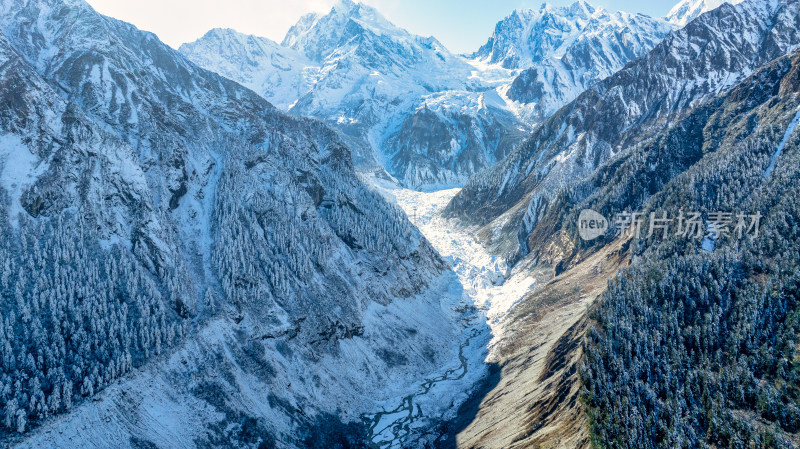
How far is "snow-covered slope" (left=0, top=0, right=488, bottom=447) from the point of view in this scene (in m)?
73.1

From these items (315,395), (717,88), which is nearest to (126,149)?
(315,395)

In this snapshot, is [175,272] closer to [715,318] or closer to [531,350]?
[531,350]

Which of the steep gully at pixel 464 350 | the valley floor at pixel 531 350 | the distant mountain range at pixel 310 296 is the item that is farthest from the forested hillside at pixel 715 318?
the steep gully at pixel 464 350

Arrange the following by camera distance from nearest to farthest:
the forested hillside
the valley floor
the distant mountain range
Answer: the forested hillside → the distant mountain range → the valley floor

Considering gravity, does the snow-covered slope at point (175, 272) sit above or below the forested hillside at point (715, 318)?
above

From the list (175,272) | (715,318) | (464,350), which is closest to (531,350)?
(464,350)

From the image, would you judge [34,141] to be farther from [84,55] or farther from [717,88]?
[717,88]

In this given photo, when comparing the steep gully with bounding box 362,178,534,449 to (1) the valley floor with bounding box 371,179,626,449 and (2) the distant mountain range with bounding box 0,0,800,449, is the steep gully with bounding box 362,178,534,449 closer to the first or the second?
(1) the valley floor with bounding box 371,179,626,449

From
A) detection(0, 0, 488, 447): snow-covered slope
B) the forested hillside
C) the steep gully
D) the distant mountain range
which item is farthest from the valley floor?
detection(0, 0, 488, 447): snow-covered slope

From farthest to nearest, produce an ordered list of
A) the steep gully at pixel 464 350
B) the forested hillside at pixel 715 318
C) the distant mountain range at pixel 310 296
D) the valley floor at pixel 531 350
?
1. the steep gully at pixel 464 350
2. the valley floor at pixel 531 350
3. the distant mountain range at pixel 310 296
4. the forested hillside at pixel 715 318

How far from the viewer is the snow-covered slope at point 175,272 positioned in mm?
73125

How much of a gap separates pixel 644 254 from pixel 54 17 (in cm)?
18660

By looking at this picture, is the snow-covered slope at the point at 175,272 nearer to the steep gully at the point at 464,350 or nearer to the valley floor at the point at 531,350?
the steep gully at the point at 464,350

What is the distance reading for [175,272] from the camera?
309 ft
